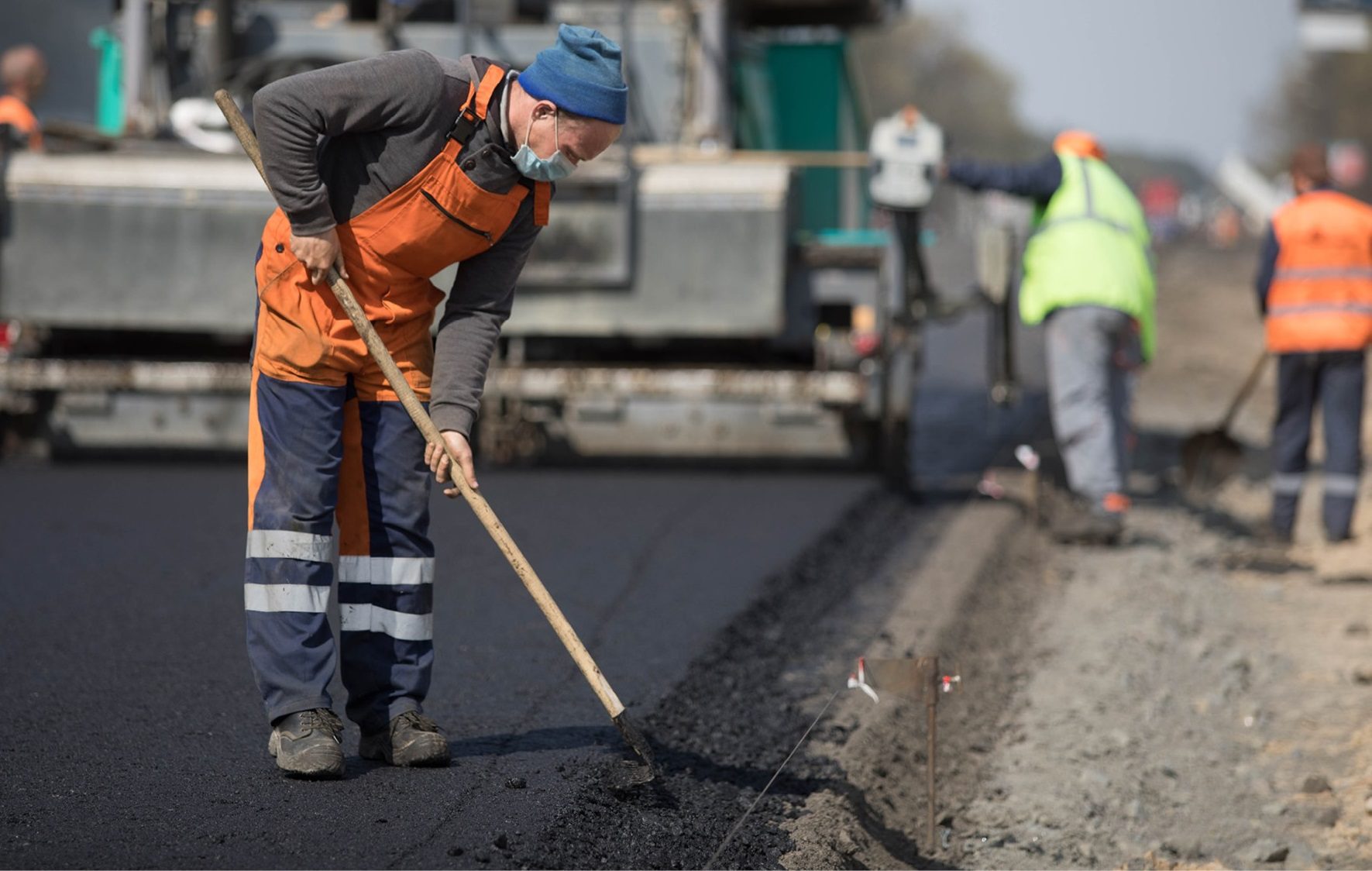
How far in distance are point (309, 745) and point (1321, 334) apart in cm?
551

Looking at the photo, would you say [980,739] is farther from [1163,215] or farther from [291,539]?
[1163,215]

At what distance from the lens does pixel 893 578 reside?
6434 mm

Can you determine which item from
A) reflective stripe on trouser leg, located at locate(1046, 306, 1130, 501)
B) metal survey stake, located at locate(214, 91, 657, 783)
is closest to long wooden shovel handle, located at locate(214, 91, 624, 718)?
metal survey stake, located at locate(214, 91, 657, 783)

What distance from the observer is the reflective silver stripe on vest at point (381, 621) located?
369 cm

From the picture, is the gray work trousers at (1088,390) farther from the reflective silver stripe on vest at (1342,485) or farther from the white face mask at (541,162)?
the white face mask at (541,162)

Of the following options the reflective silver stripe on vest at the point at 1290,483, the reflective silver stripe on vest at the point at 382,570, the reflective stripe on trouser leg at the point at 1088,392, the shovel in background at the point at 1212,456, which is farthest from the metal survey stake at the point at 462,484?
the shovel in background at the point at 1212,456

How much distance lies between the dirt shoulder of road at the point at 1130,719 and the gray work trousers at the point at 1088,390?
14.7 inches

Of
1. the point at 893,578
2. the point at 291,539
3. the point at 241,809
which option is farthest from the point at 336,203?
the point at 893,578

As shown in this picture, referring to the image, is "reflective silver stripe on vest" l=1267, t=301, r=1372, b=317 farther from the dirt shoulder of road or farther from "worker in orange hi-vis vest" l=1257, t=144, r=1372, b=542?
the dirt shoulder of road

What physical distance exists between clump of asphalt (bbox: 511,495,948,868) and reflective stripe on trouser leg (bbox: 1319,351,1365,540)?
2.35 m

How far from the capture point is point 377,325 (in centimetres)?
359

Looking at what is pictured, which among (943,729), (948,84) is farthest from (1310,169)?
(948,84)

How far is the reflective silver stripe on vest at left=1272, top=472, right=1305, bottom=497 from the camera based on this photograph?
24.9 feet

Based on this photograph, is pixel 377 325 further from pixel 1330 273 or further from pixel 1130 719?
pixel 1330 273
